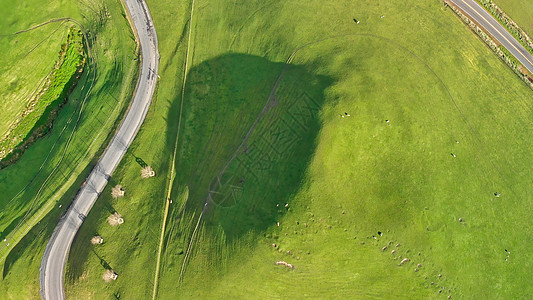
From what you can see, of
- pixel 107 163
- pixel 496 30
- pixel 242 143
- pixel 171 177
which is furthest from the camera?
pixel 496 30

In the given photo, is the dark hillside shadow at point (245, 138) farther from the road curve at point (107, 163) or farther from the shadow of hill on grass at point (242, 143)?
the road curve at point (107, 163)

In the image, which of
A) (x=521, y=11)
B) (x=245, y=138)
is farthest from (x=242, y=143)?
(x=521, y=11)

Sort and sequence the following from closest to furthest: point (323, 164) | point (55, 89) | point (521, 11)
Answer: point (323, 164), point (521, 11), point (55, 89)

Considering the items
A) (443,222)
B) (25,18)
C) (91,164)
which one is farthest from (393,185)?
(25,18)

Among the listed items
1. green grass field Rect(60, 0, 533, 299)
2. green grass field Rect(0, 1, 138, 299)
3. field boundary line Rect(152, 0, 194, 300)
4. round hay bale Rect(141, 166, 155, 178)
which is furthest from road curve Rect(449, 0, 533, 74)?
round hay bale Rect(141, 166, 155, 178)

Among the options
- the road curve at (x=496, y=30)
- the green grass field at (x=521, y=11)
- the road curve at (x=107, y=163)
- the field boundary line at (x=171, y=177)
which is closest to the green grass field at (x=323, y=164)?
the field boundary line at (x=171, y=177)

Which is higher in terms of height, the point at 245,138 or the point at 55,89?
the point at 55,89

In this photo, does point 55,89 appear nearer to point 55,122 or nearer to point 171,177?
point 55,122
